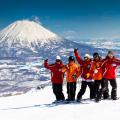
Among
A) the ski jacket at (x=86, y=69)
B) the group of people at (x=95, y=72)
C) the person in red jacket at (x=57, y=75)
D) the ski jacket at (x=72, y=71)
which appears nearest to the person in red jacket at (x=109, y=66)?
the group of people at (x=95, y=72)

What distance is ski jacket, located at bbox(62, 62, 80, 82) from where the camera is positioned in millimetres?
18047

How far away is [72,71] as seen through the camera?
18109 mm

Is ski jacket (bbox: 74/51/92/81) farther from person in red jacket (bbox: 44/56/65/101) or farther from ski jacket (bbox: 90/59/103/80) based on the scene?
person in red jacket (bbox: 44/56/65/101)

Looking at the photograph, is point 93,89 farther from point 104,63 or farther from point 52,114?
point 52,114

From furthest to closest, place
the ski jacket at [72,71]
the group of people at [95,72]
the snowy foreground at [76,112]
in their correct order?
the ski jacket at [72,71] < the group of people at [95,72] < the snowy foreground at [76,112]

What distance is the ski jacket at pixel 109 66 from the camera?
57.5ft

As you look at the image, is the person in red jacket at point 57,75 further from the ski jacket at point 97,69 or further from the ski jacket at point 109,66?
the ski jacket at point 109,66

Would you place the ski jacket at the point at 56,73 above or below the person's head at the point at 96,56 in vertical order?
below

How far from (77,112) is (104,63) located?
3411mm

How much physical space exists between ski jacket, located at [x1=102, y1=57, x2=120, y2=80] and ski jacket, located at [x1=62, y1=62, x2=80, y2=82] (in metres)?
1.34

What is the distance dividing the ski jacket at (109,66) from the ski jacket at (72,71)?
1337 millimetres

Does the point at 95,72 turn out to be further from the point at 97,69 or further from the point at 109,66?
the point at 109,66

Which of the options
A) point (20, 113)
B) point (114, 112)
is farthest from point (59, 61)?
point (114, 112)

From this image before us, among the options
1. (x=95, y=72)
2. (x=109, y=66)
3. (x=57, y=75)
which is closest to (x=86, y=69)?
(x=95, y=72)
